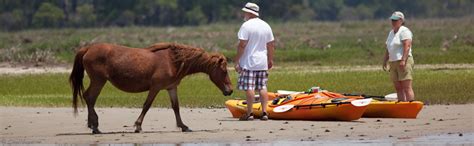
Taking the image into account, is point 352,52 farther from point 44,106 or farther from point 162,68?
point 162,68

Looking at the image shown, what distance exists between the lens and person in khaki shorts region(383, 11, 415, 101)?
18.7 meters

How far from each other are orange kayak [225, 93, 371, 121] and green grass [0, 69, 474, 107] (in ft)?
11.3

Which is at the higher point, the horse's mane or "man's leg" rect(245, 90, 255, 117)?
the horse's mane

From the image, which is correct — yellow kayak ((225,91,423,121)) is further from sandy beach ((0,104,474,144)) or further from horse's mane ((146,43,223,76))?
horse's mane ((146,43,223,76))

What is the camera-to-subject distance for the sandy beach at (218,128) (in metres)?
15.6

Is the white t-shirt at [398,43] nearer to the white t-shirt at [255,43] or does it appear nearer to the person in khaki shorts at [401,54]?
the person in khaki shorts at [401,54]

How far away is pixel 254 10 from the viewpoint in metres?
18.2

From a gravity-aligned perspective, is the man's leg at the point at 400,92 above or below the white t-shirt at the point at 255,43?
below

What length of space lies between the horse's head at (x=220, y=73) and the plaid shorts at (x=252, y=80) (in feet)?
2.05

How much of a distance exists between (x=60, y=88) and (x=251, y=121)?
10277 mm

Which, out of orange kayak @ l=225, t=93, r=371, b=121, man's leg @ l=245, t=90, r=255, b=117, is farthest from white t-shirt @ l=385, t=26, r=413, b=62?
man's leg @ l=245, t=90, r=255, b=117

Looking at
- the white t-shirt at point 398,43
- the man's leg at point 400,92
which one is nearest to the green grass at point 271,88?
the man's leg at point 400,92

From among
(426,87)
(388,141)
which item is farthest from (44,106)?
(388,141)

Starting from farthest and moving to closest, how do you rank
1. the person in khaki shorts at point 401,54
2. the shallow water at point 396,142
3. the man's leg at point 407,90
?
the man's leg at point 407,90 → the person in khaki shorts at point 401,54 → the shallow water at point 396,142
